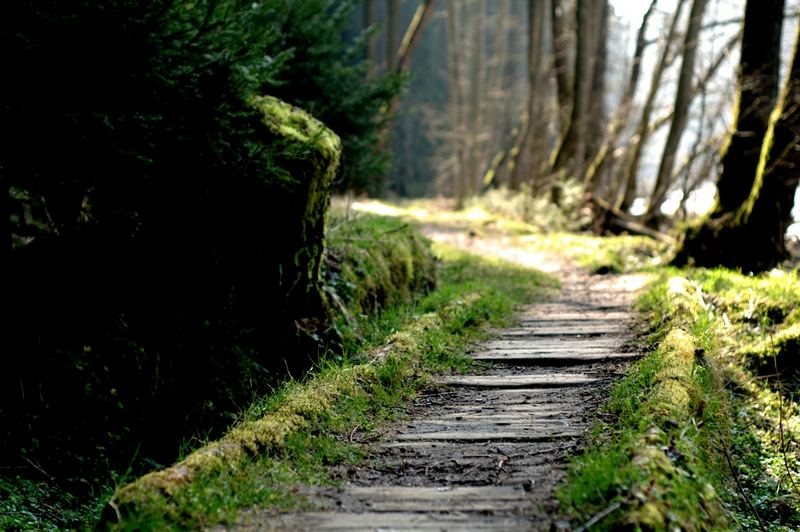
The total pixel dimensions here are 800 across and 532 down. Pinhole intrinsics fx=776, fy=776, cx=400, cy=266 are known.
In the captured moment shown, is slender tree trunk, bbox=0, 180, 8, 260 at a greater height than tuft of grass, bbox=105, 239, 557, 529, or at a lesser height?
greater

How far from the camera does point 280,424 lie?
185 inches

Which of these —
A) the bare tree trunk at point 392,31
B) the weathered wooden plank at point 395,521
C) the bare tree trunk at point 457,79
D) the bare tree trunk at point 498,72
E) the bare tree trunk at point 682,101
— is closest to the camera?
the weathered wooden plank at point 395,521

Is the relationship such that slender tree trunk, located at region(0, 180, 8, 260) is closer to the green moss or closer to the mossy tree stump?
the mossy tree stump

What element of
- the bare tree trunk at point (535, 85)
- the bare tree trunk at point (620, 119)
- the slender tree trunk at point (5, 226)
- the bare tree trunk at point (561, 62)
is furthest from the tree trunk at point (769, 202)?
the bare tree trunk at point (535, 85)

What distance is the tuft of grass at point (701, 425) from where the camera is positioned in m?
3.58

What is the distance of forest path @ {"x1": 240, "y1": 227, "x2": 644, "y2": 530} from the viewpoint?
12.1 ft

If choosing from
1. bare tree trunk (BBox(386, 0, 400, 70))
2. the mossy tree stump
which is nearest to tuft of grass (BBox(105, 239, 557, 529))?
the mossy tree stump

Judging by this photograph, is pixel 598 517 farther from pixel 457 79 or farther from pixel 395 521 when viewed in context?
pixel 457 79

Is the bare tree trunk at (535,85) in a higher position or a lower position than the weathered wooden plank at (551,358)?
higher

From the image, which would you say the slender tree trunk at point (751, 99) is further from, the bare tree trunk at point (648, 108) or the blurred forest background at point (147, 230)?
the bare tree trunk at point (648, 108)

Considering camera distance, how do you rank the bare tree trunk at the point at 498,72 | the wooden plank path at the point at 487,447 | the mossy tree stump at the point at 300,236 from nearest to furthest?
the wooden plank path at the point at 487,447, the mossy tree stump at the point at 300,236, the bare tree trunk at the point at 498,72

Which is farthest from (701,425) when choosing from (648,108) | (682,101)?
(648,108)

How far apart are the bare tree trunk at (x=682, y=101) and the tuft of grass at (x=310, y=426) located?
9.94 metres

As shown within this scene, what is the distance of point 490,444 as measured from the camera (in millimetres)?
4719
